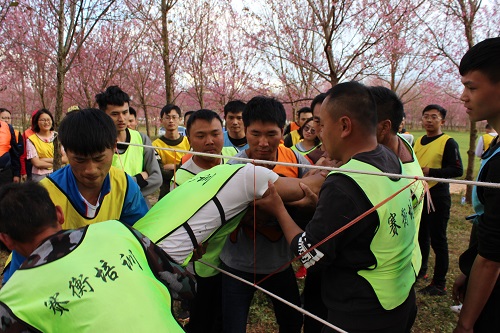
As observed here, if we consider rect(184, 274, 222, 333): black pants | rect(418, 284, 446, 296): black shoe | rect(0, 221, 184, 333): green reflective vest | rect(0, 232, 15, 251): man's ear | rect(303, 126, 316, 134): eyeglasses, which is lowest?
rect(418, 284, 446, 296): black shoe

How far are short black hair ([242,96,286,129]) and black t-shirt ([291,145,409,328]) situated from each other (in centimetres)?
85

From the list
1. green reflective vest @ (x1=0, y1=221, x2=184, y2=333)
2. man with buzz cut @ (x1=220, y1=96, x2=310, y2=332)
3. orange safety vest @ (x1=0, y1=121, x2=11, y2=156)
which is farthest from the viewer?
orange safety vest @ (x1=0, y1=121, x2=11, y2=156)

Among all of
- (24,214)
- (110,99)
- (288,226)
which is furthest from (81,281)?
(110,99)

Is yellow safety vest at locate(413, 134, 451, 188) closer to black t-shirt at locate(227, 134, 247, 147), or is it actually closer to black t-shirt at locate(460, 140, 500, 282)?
black t-shirt at locate(227, 134, 247, 147)

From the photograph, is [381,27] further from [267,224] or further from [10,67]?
[10,67]

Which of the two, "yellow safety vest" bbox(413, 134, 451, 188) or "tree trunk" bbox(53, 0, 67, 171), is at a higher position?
"tree trunk" bbox(53, 0, 67, 171)

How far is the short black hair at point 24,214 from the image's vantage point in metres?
1.11

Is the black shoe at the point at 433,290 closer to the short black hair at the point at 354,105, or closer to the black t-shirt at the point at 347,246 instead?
the black t-shirt at the point at 347,246

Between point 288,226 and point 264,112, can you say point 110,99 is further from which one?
point 288,226

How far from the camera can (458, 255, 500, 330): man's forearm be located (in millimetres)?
1224

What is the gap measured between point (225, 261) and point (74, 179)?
955mm

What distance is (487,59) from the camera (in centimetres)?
123

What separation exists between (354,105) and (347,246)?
0.56m

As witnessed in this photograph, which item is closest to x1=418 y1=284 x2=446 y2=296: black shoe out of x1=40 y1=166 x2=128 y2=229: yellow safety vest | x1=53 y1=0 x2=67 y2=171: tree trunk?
x1=40 y1=166 x2=128 y2=229: yellow safety vest
